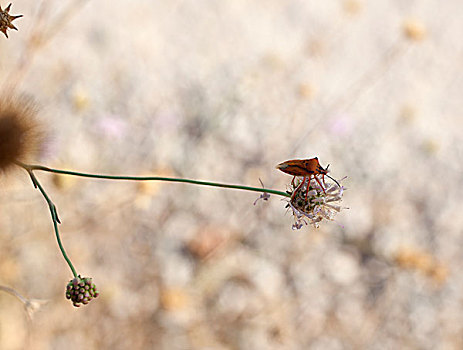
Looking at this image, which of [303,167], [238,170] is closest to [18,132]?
[303,167]

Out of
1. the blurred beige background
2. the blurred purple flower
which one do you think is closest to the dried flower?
the blurred beige background

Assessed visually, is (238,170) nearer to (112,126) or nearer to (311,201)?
(112,126)

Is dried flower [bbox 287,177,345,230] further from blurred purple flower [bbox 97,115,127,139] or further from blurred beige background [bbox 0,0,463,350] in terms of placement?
blurred purple flower [bbox 97,115,127,139]

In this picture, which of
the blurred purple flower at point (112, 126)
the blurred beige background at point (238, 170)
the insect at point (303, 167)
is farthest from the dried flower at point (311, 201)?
the blurred purple flower at point (112, 126)

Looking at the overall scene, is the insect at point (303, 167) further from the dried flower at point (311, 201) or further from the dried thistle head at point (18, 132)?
the dried thistle head at point (18, 132)

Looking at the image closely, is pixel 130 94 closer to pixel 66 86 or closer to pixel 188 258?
pixel 66 86

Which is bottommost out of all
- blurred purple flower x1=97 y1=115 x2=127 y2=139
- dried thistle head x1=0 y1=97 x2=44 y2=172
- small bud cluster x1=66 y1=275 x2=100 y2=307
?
small bud cluster x1=66 y1=275 x2=100 y2=307
